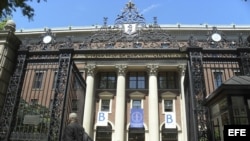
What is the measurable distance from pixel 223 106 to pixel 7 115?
744cm

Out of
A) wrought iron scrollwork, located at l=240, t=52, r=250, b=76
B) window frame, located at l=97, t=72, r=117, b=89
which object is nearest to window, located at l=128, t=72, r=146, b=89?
window frame, located at l=97, t=72, r=117, b=89

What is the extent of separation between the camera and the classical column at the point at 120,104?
1101 inches

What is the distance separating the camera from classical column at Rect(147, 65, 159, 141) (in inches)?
1091


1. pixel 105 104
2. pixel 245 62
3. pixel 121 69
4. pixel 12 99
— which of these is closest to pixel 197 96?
pixel 245 62

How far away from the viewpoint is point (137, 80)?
106ft

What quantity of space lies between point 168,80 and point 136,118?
7032mm

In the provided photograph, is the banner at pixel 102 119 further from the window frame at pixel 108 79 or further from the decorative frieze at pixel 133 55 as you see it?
the decorative frieze at pixel 133 55

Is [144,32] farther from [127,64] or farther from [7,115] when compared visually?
[127,64]

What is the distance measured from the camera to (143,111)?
2928 cm

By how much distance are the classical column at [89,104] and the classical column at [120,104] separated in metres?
2.89

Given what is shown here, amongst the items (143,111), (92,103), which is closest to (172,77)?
(143,111)

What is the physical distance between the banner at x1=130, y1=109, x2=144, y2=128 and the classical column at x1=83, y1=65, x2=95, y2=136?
15.1 ft

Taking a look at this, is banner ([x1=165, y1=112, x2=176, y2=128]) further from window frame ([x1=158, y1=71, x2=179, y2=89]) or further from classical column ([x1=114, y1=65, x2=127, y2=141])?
classical column ([x1=114, y1=65, x2=127, y2=141])

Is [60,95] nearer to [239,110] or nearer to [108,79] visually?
[239,110]
